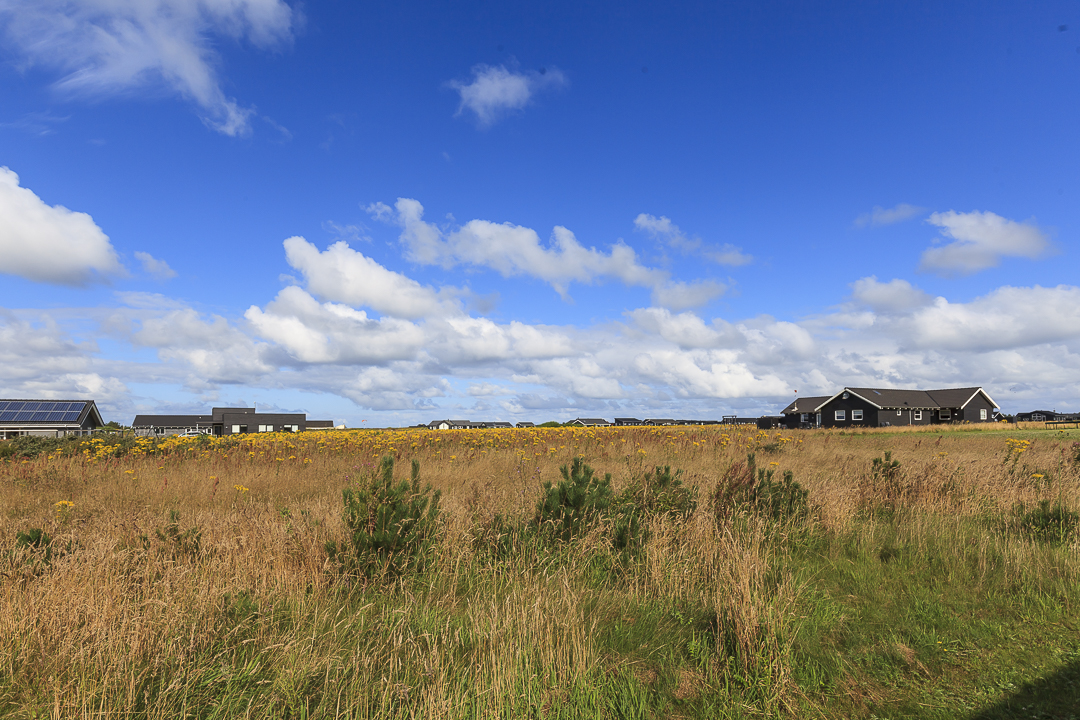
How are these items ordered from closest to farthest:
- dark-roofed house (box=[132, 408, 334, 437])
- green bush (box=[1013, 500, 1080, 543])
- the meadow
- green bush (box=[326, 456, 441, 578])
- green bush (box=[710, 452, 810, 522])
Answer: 1. the meadow
2. green bush (box=[326, 456, 441, 578])
3. green bush (box=[1013, 500, 1080, 543])
4. green bush (box=[710, 452, 810, 522])
5. dark-roofed house (box=[132, 408, 334, 437])

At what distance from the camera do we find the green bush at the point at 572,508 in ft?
18.1

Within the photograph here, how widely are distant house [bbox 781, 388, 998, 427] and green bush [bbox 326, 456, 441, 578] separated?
56406 millimetres

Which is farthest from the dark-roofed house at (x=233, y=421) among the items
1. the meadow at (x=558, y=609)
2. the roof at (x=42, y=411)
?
the meadow at (x=558, y=609)

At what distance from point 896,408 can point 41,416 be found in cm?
7051

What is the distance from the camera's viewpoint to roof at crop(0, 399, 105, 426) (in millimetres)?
33969

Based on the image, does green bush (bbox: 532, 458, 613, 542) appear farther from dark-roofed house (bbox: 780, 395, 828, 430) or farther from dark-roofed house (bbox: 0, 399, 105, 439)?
dark-roofed house (bbox: 780, 395, 828, 430)

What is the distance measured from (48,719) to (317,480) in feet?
24.9

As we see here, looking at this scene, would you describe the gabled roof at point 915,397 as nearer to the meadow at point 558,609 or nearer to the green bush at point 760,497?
the meadow at point 558,609

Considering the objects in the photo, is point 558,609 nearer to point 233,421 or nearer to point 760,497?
point 760,497

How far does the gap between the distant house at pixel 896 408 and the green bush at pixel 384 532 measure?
2221 inches

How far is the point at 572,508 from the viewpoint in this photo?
18.8 feet

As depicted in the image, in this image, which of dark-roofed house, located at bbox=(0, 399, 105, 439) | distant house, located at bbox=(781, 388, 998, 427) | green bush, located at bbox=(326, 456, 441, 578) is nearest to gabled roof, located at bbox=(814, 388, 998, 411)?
distant house, located at bbox=(781, 388, 998, 427)

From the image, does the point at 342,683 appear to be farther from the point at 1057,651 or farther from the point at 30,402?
the point at 30,402

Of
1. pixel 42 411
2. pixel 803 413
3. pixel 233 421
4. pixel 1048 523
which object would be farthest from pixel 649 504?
pixel 233 421
